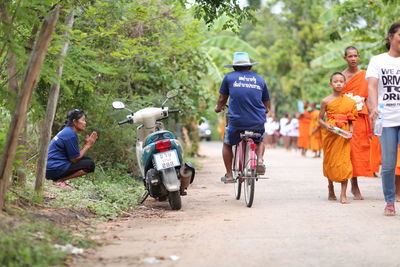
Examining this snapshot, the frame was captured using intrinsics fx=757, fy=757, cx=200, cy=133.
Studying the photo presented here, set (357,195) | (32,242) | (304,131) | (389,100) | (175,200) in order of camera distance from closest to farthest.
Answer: (32,242)
(389,100)
(175,200)
(357,195)
(304,131)

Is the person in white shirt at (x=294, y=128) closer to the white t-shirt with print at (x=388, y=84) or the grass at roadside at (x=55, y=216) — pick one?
the grass at roadside at (x=55, y=216)

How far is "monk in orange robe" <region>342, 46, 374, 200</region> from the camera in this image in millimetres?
10773

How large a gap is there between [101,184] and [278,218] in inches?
147

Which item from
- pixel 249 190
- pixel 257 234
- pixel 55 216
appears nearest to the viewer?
pixel 257 234

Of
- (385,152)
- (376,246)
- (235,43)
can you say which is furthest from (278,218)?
(235,43)

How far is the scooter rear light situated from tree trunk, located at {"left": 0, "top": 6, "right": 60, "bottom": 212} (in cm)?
256

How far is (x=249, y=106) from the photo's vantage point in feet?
32.9

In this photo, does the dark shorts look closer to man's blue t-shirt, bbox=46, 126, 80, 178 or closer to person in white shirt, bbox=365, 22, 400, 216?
man's blue t-shirt, bbox=46, 126, 80, 178

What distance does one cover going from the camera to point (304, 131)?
27828 millimetres

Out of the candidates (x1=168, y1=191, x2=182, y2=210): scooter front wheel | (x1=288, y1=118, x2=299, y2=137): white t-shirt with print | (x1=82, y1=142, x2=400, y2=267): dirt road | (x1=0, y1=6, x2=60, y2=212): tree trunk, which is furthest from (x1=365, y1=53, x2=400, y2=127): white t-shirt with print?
(x1=288, y1=118, x2=299, y2=137): white t-shirt with print

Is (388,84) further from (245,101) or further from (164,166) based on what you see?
(164,166)

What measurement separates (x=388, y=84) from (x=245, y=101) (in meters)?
2.09

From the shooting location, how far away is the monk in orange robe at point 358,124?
1077cm

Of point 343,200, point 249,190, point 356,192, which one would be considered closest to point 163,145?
point 249,190
